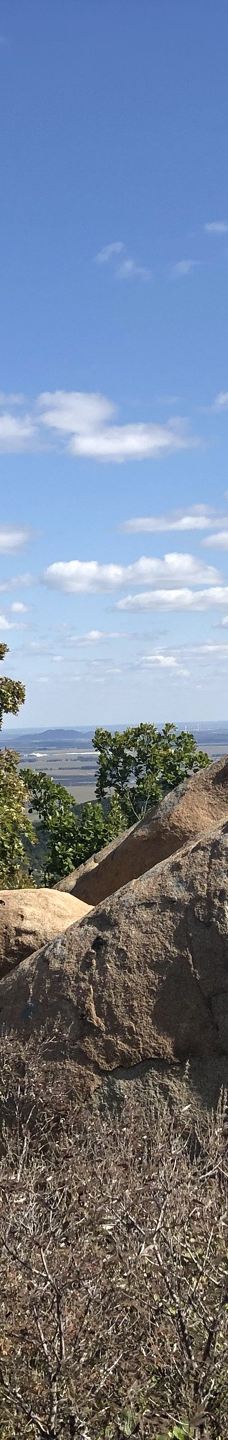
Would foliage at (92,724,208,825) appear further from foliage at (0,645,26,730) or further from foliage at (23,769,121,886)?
foliage at (0,645,26,730)

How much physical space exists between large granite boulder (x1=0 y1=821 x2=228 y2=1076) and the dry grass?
2.41 meters

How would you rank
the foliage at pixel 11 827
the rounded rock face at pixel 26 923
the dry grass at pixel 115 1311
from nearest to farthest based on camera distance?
the dry grass at pixel 115 1311 → the rounded rock face at pixel 26 923 → the foliage at pixel 11 827

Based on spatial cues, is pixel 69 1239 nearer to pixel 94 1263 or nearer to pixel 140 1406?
pixel 94 1263

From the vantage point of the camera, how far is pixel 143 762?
29922 millimetres

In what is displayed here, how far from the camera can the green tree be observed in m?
21.0

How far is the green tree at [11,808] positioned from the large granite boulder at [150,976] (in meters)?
11.7

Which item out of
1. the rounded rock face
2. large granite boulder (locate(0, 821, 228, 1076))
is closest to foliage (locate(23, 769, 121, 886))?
the rounded rock face

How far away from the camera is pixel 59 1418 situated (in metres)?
5.04

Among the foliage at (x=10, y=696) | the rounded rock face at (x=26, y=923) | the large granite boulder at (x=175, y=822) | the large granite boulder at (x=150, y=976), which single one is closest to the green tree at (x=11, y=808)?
the foliage at (x=10, y=696)

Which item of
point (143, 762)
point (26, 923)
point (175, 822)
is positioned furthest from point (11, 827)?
point (26, 923)

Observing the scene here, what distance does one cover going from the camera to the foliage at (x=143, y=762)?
29.4 metres

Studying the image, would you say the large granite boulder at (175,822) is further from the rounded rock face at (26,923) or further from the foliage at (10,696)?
the foliage at (10,696)

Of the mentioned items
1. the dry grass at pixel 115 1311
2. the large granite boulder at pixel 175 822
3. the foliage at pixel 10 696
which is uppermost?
the foliage at pixel 10 696

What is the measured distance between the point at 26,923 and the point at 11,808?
10.1m
